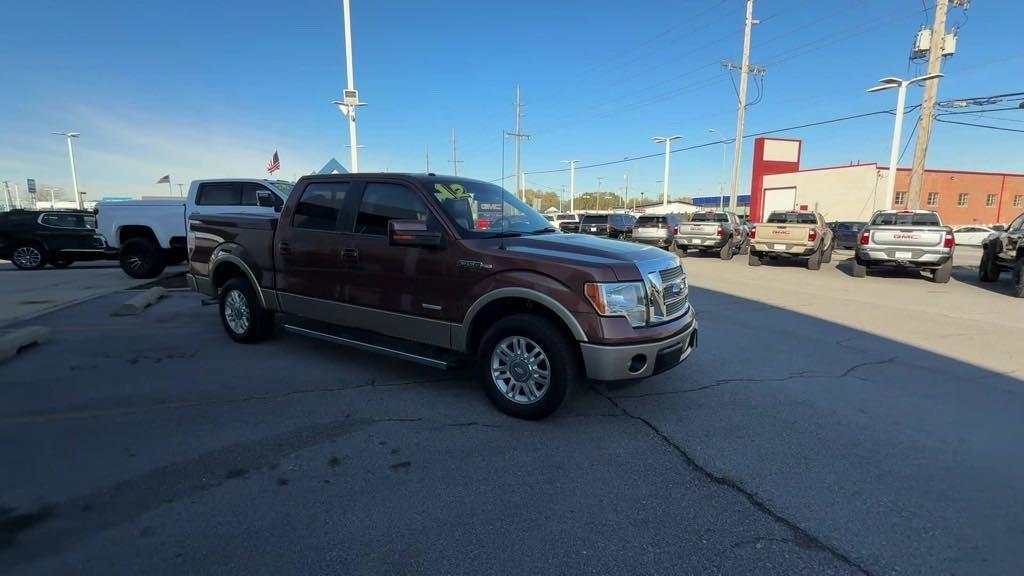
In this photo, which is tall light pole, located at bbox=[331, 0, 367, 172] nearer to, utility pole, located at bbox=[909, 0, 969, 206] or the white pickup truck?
the white pickup truck

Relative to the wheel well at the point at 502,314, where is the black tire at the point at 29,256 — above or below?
below

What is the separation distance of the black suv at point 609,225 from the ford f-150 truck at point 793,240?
8.86 meters

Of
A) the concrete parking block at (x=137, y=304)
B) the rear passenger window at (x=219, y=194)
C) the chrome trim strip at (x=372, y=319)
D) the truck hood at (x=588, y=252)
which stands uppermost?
the rear passenger window at (x=219, y=194)

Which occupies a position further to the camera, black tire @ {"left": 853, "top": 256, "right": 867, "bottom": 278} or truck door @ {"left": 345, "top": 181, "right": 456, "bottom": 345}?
black tire @ {"left": 853, "top": 256, "right": 867, "bottom": 278}

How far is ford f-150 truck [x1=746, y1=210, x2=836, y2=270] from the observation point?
14930mm

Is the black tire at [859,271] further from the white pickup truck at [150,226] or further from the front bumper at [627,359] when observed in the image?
the white pickup truck at [150,226]

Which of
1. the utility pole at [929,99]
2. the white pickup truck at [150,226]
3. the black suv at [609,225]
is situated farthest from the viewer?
the black suv at [609,225]

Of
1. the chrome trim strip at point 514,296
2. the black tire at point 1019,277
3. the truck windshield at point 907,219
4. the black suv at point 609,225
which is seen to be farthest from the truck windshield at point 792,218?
the chrome trim strip at point 514,296

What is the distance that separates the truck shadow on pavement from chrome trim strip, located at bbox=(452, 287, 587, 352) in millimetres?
598

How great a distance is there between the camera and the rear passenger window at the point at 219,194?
1089 centimetres

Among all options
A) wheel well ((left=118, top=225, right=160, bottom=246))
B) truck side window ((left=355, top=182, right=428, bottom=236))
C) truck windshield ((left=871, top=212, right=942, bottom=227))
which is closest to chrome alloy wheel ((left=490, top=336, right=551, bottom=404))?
truck side window ((left=355, top=182, right=428, bottom=236))

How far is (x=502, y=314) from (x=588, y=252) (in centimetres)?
86

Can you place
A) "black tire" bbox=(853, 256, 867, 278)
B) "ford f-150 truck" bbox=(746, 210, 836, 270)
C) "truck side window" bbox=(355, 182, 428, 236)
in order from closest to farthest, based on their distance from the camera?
"truck side window" bbox=(355, 182, 428, 236) → "black tire" bbox=(853, 256, 867, 278) → "ford f-150 truck" bbox=(746, 210, 836, 270)

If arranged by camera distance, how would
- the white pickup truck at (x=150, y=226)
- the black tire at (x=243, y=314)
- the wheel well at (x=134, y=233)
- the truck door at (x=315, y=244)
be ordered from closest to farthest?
the truck door at (x=315, y=244)
the black tire at (x=243, y=314)
the white pickup truck at (x=150, y=226)
the wheel well at (x=134, y=233)
